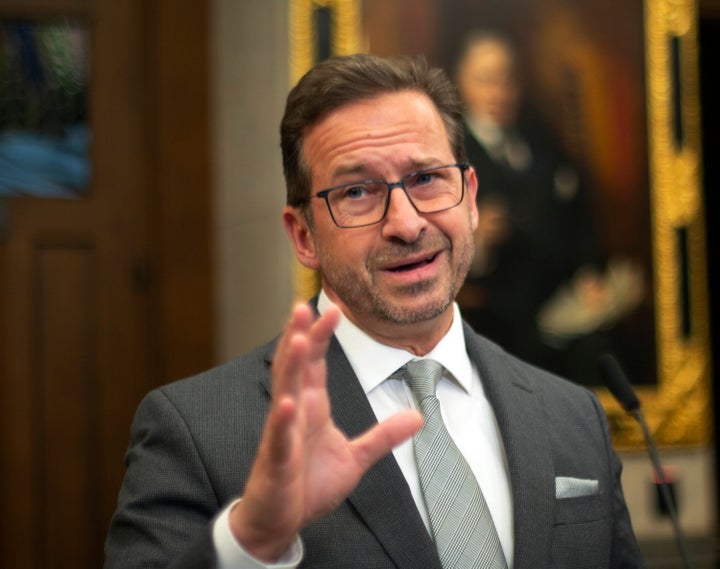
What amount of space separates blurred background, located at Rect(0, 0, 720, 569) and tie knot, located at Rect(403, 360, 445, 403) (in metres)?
1.63

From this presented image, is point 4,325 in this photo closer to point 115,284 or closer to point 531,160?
point 115,284

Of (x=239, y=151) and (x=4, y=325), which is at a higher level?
(x=239, y=151)

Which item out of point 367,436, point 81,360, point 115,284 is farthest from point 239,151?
point 367,436

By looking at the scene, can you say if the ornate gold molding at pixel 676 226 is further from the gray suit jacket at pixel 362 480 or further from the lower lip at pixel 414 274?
the lower lip at pixel 414 274

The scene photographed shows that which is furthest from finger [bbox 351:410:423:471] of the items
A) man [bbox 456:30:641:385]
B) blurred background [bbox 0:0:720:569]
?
man [bbox 456:30:641:385]

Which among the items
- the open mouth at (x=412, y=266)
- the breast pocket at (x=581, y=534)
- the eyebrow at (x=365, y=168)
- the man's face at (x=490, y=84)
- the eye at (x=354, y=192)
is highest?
the man's face at (x=490, y=84)

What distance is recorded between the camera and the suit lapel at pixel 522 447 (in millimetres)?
1815

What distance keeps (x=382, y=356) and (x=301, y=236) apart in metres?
0.36

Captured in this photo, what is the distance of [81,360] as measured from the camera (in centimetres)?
362

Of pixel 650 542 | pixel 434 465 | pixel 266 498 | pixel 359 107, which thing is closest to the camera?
pixel 266 498

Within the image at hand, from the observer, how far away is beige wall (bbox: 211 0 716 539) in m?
3.58

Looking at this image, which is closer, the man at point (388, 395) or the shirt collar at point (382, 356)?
the man at point (388, 395)

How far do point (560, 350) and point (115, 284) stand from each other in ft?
5.72

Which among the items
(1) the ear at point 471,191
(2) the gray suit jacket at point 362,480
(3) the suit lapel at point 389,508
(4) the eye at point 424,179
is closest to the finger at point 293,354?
(2) the gray suit jacket at point 362,480
